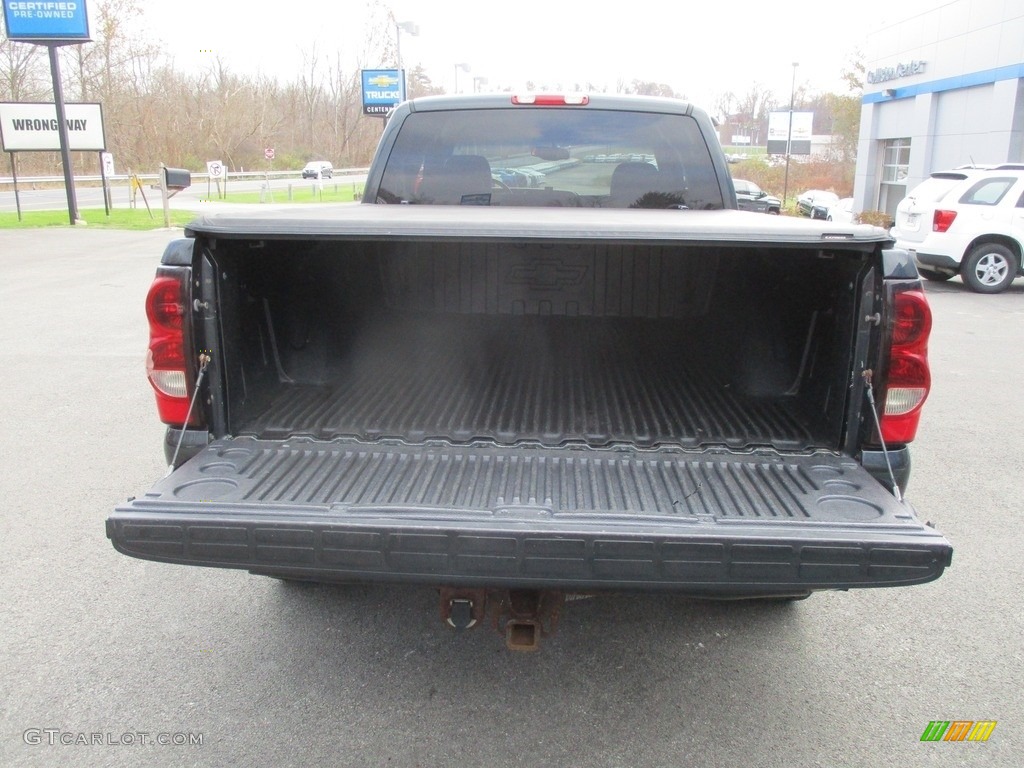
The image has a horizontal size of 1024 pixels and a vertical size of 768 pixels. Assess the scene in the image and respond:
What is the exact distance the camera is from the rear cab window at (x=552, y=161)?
14.8 ft

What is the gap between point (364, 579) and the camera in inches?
88.7

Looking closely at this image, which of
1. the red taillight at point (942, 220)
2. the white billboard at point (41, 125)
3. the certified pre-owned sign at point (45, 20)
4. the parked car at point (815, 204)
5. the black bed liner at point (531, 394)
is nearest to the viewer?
the black bed liner at point (531, 394)

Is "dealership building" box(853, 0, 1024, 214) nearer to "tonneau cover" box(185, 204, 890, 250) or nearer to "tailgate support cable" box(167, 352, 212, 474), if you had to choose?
"tonneau cover" box(185, 204, 890, 250)

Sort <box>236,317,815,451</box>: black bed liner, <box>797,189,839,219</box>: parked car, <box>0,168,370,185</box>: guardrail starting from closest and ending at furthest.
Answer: <box>236,317,815,451</box>: black bed liner < <box>797,189,839,219</box>: parked car < <box>0,168,370,185</box>: guardrail

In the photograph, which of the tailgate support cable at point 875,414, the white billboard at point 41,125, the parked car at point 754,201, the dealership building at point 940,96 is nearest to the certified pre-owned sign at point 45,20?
the white billboard at point 41,125

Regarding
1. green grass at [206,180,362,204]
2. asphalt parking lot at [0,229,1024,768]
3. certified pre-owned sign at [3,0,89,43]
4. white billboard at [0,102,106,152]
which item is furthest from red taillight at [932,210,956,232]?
green grass at [206,180,362,204]

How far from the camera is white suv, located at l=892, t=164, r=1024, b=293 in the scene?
12.2m

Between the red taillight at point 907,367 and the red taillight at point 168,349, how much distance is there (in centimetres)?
226

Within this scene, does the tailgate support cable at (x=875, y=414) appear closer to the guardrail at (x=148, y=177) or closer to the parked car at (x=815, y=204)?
the parked car at (x=815, y=204)

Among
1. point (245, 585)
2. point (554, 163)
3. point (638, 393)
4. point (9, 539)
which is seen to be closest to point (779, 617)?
point (638, 393)

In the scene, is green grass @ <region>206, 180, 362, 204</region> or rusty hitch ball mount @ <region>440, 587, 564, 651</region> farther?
green grass @ <region>206, 180, 362, 204</region>

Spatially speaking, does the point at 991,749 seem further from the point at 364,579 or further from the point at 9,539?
the point at 9,539

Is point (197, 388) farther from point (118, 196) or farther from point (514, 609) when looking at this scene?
point (118, 196)

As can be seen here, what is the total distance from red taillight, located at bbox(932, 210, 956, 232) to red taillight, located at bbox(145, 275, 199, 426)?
41.5ft
